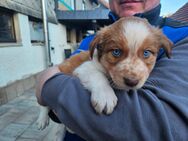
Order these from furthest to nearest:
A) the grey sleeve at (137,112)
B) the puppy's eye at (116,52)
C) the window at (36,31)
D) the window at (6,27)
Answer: the window at (36,31), the window at (6,27), the puppy's eye at (116,52), the grey sleeve at (137,112)

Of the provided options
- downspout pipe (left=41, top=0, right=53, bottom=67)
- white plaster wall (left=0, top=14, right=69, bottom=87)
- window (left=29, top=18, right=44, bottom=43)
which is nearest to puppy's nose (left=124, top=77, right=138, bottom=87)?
white plaster wall (left=0, top=14, right=69, bottom=87)

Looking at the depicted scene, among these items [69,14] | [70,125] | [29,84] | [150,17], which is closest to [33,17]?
[29,84]

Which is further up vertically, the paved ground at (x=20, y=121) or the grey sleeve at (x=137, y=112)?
the grey sleeve at (x=137, y=112)

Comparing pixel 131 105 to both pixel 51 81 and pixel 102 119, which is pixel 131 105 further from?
pixel 51 81

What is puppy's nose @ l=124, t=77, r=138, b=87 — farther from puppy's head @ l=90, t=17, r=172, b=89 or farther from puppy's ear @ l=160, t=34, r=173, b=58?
puppy's ear @ l=160, t=34, r=173, b=58

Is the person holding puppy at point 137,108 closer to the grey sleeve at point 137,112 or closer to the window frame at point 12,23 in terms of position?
the grey sleeve at point 137,112

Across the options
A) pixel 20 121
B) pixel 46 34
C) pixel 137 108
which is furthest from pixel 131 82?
pixel 46 34

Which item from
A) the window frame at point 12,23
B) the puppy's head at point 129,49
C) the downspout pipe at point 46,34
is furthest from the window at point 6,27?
the puppy's head at point 129,49

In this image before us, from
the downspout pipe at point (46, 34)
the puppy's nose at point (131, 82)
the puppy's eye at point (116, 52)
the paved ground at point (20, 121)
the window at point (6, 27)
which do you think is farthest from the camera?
the downspout pipe at point (46, 34)
